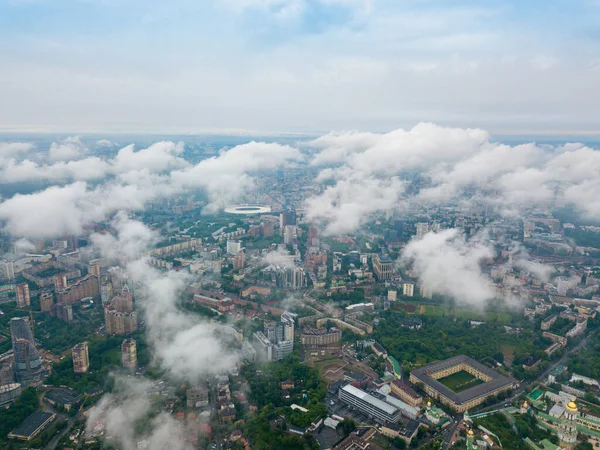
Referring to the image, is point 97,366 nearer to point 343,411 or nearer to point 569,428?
point 343,411

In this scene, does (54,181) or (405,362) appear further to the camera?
(54,181)

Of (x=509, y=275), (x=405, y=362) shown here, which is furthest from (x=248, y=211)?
(x=405, y=362)

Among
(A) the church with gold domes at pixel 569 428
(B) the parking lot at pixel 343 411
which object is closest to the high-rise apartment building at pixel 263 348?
(B) the parking lot at pixel 343 411

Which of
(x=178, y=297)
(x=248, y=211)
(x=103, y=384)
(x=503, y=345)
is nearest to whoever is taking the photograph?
(x=103, y=384)

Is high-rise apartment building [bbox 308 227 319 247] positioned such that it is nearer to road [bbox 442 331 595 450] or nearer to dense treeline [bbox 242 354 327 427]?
dense treeline [bbox 242 354 327 427]

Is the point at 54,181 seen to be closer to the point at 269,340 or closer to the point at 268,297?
the point at 268,297

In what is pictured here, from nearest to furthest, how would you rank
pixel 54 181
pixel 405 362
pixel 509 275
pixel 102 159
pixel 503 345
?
pixel 405 362, pixel 503 345, pixel 509 275, pixel 54 181, pixel 102 159

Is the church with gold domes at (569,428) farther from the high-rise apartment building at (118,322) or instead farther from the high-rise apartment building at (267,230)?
the high-rise apartment building at (267,230)
